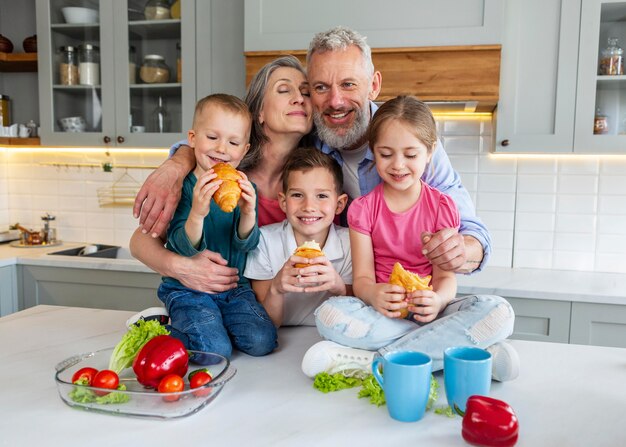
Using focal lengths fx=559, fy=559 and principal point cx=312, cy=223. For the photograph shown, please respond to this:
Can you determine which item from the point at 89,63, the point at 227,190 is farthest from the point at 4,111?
the point at 227,190

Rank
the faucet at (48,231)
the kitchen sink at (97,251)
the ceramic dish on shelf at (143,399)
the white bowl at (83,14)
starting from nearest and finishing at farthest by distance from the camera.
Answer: the ceramic dish on shelf at (143,399) < the white bowl at (83,14) < the kitchen sink at (97,251) < the faucet at (48,231)

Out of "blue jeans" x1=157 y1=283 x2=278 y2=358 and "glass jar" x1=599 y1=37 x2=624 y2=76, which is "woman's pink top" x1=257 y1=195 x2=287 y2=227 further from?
"glass jar" x1=599 y1=37 x2=624 y2=76

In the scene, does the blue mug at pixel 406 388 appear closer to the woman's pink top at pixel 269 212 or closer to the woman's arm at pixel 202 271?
the woman's arm at pixel 202 271

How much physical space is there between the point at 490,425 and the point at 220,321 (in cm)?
76

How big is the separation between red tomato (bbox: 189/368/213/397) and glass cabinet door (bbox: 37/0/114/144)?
241 cm

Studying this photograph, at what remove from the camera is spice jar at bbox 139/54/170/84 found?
3.13 m

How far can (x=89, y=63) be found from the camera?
3.23 m

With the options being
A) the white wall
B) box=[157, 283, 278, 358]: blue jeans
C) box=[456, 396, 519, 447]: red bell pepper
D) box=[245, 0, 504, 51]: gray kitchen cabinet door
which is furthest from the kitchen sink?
box=[456, 396, 519, 447]: red bell pepper

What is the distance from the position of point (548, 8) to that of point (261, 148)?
1666 millimetres

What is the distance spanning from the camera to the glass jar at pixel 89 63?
3.22 meters

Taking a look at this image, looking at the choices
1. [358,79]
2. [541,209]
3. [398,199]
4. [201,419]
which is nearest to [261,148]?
[358,79]

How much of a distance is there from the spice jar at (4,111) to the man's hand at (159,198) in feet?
7.93

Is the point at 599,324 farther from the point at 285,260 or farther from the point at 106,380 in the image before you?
the point at 106,380

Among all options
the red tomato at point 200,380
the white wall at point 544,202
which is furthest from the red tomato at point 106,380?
the white wall at point 544,202
